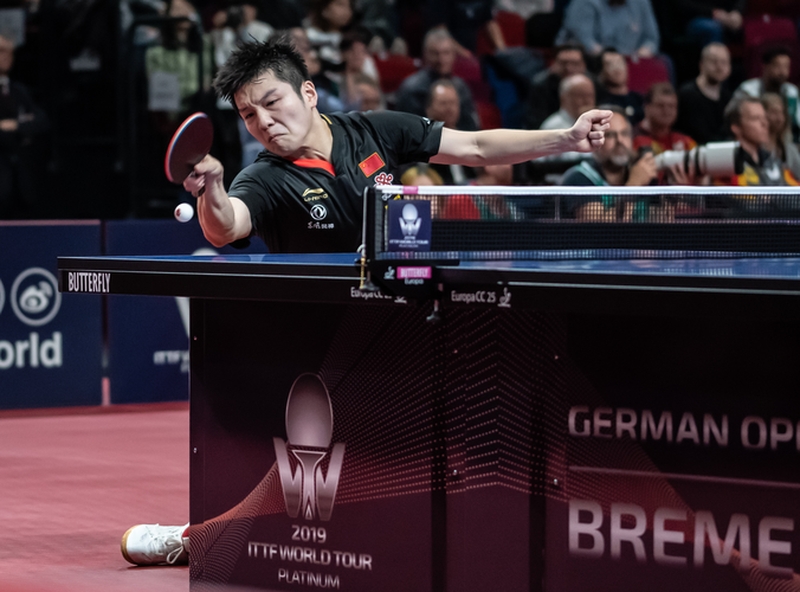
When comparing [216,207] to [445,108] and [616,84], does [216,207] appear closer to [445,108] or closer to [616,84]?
[445,108]

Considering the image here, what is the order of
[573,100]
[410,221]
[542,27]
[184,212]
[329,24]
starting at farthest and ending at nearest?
[542,27], [329,24], [573,100], [184,212], [410,221]

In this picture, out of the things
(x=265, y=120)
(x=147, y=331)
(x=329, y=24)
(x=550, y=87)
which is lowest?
(x=147, y=331)

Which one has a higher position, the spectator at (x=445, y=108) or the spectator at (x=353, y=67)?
the spectator at (x=353, y=67)

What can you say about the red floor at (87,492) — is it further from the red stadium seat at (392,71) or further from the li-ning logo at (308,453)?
the red stadium seat at (392,71)

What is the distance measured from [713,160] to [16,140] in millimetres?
5578

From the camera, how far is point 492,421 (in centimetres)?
349

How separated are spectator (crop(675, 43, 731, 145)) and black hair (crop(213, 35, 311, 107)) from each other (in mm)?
7088

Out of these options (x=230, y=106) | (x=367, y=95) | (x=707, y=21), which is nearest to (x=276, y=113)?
(x=367, y=95)

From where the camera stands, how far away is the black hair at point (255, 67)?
4348 millimetres

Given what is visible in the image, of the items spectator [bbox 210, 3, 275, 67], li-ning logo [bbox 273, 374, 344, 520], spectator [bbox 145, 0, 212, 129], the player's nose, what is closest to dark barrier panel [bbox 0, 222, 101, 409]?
spectator [bbox 145, 0, 212, 129]

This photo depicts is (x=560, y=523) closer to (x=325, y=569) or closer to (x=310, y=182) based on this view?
(x=325, y=569)

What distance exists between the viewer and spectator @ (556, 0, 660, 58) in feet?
39.1

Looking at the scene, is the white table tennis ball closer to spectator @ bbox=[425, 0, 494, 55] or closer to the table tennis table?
the table tennis table

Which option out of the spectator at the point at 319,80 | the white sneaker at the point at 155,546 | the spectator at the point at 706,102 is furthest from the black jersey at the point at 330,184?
the spectator at the point at 706,102
